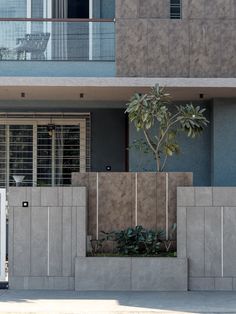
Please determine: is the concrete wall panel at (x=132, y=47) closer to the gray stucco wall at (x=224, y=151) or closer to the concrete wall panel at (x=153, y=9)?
the concrete wall panel at (x=153, y=9)

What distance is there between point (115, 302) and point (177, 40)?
687 centimetres

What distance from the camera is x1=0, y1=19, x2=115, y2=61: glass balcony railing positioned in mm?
16562

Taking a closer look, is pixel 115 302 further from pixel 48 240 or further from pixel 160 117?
pixel 160 117

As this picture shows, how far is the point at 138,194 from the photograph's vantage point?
13.1 meters

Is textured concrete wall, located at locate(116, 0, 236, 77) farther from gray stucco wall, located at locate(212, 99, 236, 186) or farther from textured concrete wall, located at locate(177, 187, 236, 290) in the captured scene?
textured concrete wall, located at locate(177, 187, 236, 290)

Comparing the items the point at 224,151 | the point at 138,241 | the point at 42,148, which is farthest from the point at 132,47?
the point at 138,241

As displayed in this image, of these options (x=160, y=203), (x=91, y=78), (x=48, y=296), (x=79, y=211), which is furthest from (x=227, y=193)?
(x=91, y=78)

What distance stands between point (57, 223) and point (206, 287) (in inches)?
109

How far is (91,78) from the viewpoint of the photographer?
1548cm

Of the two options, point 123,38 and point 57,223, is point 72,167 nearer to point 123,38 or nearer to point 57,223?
point 123,38

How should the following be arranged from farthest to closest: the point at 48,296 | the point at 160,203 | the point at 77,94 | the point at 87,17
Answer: the point at 87,17 < the point at 77,94 < the point at 160,203 < the point at 48,296

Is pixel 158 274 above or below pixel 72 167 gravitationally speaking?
below

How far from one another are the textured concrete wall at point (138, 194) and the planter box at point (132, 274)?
2.73 ft

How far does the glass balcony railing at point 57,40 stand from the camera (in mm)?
16562
